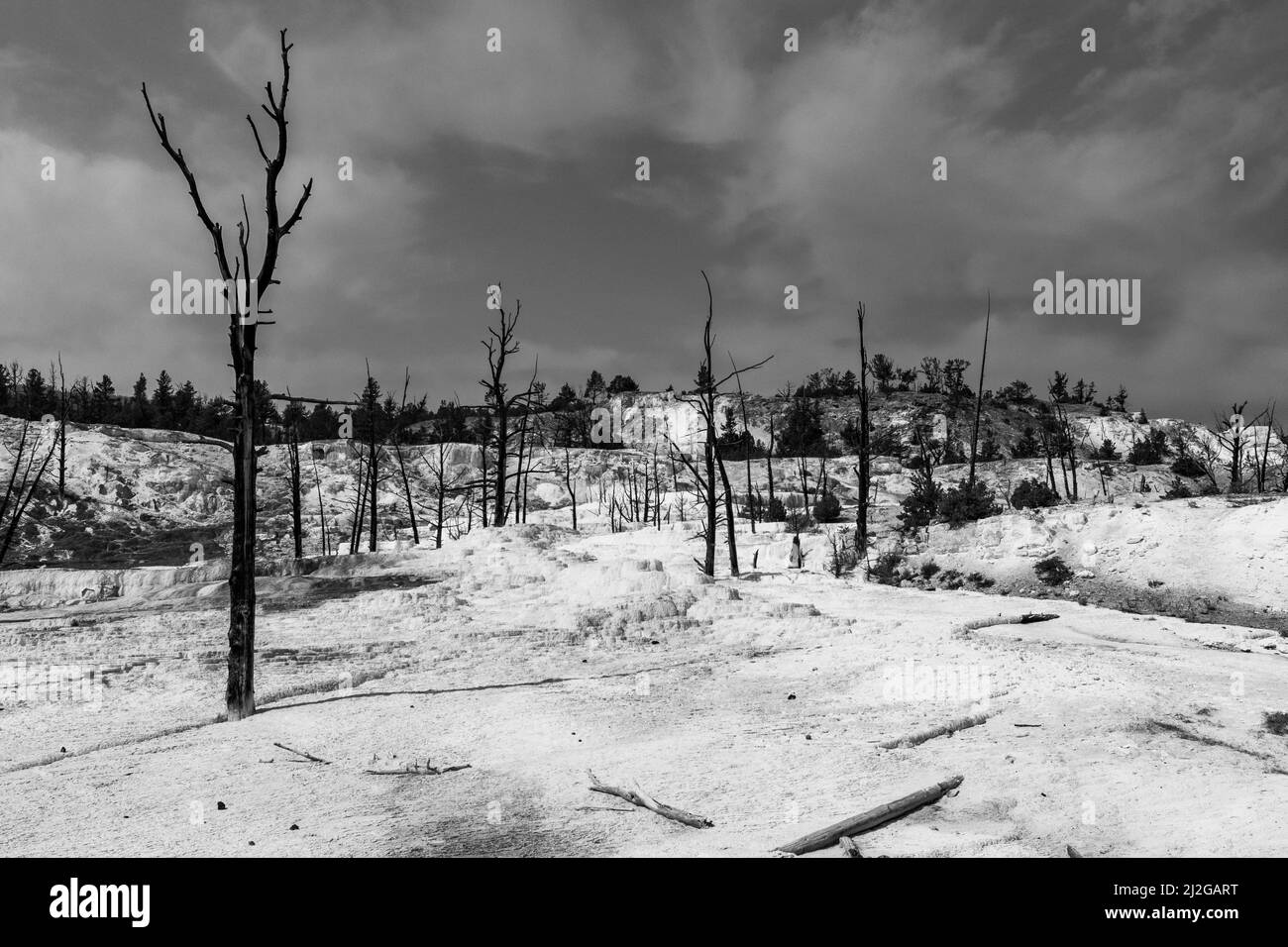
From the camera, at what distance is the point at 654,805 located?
211 inches

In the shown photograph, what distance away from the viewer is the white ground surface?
16.4 ft

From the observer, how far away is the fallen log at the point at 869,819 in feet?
14.9

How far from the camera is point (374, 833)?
507 centimetres

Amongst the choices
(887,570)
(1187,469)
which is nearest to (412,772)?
(887,570)

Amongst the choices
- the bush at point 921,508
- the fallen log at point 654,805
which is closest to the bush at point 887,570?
the bush at point 921,508

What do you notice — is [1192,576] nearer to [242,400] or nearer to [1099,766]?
[1099,766]

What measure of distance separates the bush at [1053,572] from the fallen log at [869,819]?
17.1m

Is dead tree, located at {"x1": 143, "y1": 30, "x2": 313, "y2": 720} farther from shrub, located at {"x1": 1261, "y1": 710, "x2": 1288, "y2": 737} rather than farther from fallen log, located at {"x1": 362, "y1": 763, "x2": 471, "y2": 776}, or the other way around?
shrub, located at {"x1": 1261, "y1": 710, "x2": 1288, "y2": 737}

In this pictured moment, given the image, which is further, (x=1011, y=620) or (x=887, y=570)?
(x=887, y=570)

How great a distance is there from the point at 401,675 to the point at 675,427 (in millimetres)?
76247

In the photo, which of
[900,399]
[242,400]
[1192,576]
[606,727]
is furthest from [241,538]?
[900,399]

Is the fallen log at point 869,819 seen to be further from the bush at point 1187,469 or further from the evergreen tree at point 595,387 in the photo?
the evergreen tree at point 595,387

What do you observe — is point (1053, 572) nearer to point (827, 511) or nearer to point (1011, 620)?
point (1011, 620)

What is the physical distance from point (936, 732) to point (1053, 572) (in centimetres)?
1606
